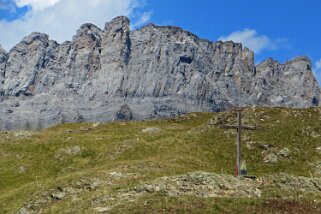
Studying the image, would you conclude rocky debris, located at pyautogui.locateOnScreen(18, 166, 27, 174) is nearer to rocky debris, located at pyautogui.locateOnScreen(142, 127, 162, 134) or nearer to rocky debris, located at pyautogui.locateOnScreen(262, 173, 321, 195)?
rocky debris, located at pyautogui.locateOnScreen(142, 127, 162, 134)

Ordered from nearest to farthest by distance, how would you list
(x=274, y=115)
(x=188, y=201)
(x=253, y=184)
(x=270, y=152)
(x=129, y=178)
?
(x=188, y=201) < (x=253, y=184) < (x=129, y=178) < (x=270, y=152) < (x=274, y=115)

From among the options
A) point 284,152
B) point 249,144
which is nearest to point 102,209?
point 284,152

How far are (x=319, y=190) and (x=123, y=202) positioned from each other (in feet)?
50.9

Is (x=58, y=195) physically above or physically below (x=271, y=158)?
below

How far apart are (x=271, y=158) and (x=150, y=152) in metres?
15.1

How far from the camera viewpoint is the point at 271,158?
6028cm

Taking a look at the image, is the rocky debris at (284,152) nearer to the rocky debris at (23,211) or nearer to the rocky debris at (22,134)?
the rocky debris at (23,211)

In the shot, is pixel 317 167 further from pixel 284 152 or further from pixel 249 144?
pixel 249 144

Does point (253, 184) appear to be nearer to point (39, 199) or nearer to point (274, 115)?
point (39, 199)

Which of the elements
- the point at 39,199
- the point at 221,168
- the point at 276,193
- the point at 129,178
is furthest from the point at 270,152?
the point at 39,199

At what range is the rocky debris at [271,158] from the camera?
59719mm

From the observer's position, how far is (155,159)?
57.6m

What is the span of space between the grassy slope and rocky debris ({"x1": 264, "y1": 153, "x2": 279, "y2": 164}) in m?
0.59

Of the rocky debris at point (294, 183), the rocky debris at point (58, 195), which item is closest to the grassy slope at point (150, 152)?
the rocky debris at point (58, 195)
